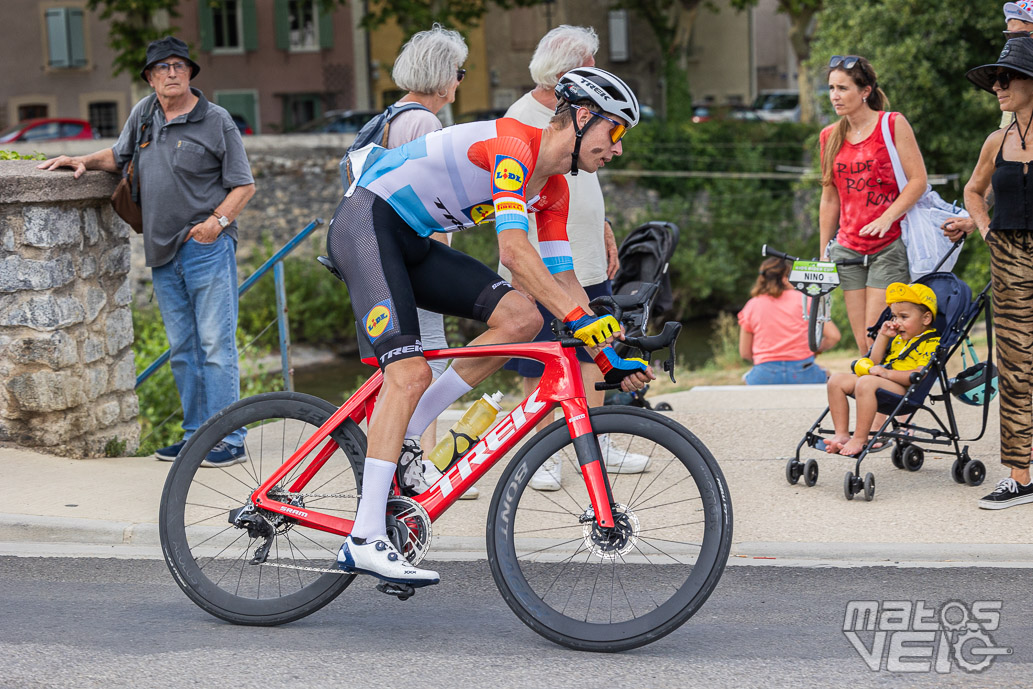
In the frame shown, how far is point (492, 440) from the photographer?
426 cm

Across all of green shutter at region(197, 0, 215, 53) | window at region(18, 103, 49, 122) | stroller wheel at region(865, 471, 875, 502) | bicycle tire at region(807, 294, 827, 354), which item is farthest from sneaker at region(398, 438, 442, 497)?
green shutter at region(197, 0, 215, 53)

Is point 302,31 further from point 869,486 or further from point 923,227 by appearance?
point 869,486

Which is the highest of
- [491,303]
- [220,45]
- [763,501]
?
[220,45]

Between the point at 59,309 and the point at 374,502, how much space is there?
126 inches

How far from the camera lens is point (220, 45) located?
46219mm

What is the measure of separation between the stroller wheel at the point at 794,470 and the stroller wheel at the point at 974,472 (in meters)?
0.78

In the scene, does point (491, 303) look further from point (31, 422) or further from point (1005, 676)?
point (31, 422)

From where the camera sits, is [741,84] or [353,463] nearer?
[353,463]

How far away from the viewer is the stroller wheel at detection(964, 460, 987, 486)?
6.08m

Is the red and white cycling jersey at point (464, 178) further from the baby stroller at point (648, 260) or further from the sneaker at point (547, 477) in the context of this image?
the baby stroller at point (648, 260)

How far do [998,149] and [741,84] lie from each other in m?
50.0

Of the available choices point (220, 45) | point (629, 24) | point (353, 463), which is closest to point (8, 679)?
point (353, 463)

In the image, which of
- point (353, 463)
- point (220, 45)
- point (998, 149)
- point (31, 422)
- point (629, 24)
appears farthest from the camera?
point (629, 24)

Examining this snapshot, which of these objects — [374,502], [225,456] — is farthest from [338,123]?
[374,502]
